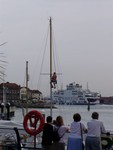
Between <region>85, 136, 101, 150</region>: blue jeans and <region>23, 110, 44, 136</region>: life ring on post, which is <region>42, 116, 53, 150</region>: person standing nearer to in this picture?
<region>23, 110, 44, 136</region>: life ring on post

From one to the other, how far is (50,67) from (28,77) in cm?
2137

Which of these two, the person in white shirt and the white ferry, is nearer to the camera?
the person in white shirt

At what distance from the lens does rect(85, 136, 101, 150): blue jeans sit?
45.2ft

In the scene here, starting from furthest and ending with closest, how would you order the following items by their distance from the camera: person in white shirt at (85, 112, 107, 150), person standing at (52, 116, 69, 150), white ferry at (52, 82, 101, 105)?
white ferry at (52, 82, 101, 105) < person standing at (52, 116, 69, 150) < person in white shirt at (85, 112, 107, 150)

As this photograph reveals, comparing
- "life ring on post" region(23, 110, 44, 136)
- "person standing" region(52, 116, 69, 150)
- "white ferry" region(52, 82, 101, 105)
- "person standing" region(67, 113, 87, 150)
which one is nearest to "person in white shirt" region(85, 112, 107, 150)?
"person standing" region(67, 113, 87, 150)

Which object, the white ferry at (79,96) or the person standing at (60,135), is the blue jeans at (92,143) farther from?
the white ferry at (79,96)

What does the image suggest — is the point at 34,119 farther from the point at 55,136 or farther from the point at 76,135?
the point at 76,135

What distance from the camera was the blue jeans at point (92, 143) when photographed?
1377 cm

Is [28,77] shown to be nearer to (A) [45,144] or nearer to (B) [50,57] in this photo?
(B) [50,57]

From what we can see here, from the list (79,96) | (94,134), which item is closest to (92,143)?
(94,134)

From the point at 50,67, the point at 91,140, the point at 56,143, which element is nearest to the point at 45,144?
the point at 56,143

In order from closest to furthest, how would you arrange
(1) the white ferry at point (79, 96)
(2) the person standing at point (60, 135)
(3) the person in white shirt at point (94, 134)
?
(3) the person in white shirt at point (94, 134) → (2) the person standing at point (60, 135) → (1) the white ferry at point (79, 96)

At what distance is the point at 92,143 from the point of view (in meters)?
13.8

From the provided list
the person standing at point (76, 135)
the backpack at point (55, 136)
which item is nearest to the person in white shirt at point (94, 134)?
the person standing at point (76, 135)
